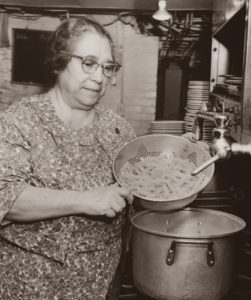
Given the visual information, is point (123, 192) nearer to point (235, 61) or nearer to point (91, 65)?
point (91, 65)

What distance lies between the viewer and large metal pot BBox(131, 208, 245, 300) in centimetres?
191

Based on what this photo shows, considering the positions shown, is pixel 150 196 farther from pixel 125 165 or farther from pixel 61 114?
pixel 61 114

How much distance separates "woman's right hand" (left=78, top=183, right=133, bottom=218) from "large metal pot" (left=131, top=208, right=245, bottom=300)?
387 mm

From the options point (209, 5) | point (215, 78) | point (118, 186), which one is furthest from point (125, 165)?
point (209, 5)

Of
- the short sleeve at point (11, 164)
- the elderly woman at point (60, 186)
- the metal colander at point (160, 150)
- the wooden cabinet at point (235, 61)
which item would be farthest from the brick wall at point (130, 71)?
the short sleeve at point (11, 164)

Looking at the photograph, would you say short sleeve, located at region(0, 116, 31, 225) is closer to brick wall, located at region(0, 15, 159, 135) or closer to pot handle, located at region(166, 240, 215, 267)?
pot handle, located at region(166, 240, 215, 267)

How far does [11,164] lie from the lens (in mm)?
1626

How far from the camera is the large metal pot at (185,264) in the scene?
1913 millimetres

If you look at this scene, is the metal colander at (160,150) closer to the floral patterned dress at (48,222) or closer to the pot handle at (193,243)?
the floral patterned dress at (48,222)

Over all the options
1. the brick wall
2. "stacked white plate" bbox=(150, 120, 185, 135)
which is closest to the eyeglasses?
"stacked white plate" bbox=(150, 120, 185, 135)

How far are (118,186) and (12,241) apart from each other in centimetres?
49

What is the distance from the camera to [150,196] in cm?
179

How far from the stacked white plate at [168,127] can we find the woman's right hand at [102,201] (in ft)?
15.7

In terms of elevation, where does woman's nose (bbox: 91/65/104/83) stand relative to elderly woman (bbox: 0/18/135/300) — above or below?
above
